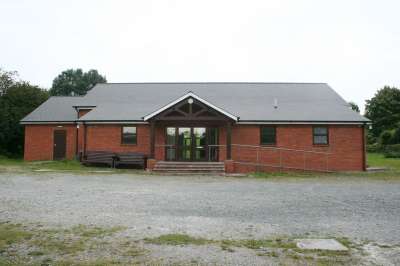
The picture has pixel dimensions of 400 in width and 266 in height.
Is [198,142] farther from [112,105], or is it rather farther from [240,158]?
[112,105]

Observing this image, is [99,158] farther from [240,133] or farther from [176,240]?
[176,240]

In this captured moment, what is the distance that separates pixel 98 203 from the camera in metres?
8.92

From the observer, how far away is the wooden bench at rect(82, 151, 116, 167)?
19.7 meters

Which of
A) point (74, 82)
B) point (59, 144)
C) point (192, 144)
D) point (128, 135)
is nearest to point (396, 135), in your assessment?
point (192, 144)

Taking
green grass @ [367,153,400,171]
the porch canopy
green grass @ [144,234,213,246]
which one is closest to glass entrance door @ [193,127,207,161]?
the porch canopy

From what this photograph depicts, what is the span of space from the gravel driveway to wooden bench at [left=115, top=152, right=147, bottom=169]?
633 centimetres

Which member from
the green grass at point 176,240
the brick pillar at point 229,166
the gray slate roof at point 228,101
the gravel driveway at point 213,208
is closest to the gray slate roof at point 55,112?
the gray slate roof at point 228,101

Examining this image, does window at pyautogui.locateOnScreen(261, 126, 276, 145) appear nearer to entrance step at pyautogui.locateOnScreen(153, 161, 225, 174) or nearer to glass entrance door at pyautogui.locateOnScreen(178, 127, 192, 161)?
entrance step at pyautogui.locateOnScreen(153, 161, 225, 174)

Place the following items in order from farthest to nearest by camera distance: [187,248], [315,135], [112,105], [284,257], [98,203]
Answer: [112,105]
[315,135]
[98,203]
[187,248]
[284,257]

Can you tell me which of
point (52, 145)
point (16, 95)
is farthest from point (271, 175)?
point (16, 95)

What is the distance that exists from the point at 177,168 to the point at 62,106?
14.7 metres

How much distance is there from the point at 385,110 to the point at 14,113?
178ft

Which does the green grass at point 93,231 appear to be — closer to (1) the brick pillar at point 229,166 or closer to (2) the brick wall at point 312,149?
(1) the brick pillar at point 229,166

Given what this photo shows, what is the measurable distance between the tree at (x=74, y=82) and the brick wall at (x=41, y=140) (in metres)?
44.1
